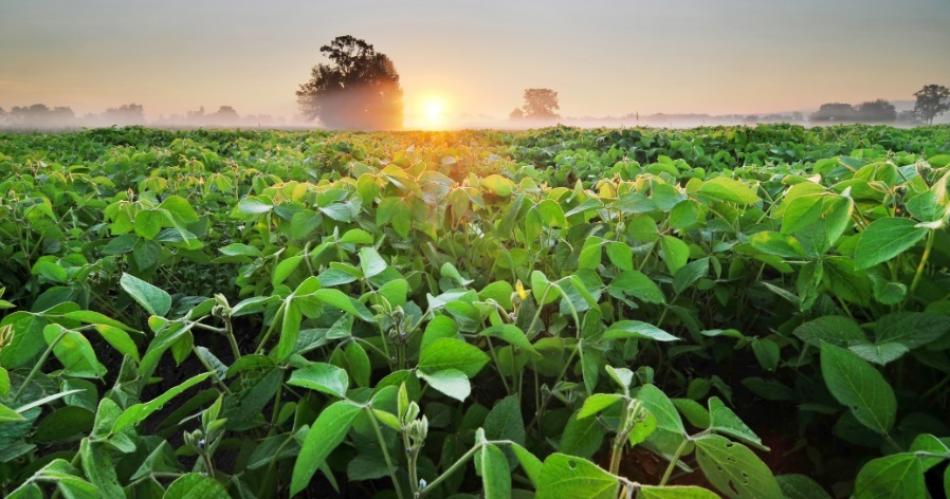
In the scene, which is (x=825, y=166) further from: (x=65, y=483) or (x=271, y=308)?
(x=65, y=483)

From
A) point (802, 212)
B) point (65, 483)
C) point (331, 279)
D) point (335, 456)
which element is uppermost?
point (802, 212)

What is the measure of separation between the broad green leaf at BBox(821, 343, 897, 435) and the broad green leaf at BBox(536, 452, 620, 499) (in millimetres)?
432

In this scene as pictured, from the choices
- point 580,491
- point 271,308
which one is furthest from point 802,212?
point 271,308

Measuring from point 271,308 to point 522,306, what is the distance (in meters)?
0.51

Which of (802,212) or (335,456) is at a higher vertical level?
(802,212)

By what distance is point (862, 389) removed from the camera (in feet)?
2.79

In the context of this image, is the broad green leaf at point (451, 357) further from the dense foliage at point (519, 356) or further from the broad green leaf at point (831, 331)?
the broad green leaf at point (831, 331)

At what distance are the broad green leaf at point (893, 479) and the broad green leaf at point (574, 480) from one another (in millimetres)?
359

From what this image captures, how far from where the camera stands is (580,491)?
24.7 inches

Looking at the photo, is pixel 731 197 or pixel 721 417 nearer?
pixel 721 417

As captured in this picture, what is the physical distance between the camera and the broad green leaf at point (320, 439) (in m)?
0.67

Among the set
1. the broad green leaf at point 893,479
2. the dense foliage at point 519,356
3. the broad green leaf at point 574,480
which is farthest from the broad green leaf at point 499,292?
the broad green leaf at point 893,479

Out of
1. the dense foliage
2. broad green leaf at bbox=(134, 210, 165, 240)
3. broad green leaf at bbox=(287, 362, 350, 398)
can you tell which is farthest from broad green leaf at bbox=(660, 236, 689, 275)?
broad green leaf at bbox=(134, 210, 165, 240)

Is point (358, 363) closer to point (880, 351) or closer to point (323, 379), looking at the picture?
point (323, 379)
